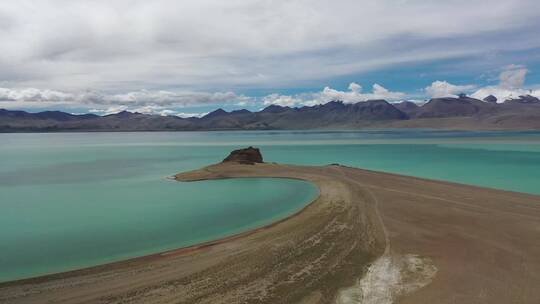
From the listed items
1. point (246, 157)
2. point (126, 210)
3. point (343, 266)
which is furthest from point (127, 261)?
point (246, 157)

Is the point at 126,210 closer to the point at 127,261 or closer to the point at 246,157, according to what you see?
the point at 127,261

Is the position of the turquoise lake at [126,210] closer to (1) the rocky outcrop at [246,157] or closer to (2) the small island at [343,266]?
(2) the small island at [343,266]

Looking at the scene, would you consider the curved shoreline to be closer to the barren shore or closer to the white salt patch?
the barren shore

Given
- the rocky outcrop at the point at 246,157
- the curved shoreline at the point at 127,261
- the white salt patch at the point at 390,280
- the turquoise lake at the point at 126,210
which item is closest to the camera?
the white salt patch at the point at 390,280

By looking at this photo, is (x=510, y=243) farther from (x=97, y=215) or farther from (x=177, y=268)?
(x=97, y=215)

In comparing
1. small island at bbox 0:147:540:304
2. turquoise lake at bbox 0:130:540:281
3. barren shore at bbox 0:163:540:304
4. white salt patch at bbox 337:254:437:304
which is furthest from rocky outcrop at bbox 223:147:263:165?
white salt patch at bbox 337:254:437:304

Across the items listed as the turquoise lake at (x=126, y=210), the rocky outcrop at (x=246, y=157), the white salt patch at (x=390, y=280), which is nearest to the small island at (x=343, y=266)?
the white salt patch at (x=390, y=280)
